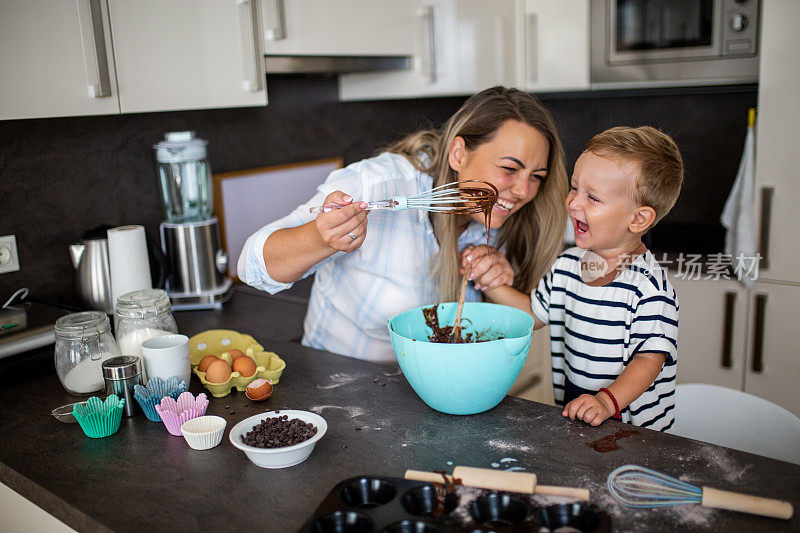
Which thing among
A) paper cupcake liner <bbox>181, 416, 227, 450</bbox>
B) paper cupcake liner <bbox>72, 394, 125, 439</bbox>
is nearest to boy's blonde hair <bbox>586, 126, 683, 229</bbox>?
paper cupcake liner <bbox>181, 416, 227, 450</bbox>

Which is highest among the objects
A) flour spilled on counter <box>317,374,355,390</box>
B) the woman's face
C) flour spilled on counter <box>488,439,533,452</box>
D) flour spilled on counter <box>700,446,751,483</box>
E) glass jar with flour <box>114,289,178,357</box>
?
the woman's face

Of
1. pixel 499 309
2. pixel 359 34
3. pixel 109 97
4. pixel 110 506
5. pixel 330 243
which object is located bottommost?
pixel 110 506

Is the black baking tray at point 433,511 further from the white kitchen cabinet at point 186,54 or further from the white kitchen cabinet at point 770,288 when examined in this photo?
the white kitchen cabinet at point 770,288

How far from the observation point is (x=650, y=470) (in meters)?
0.97

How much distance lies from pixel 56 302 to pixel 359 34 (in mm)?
1086

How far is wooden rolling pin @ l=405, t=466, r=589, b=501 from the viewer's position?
0.91 m

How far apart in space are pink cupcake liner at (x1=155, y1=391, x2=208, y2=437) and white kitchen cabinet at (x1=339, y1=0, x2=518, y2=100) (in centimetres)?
138

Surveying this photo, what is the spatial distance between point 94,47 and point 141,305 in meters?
0.54

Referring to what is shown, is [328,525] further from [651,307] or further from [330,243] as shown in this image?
[651,307]

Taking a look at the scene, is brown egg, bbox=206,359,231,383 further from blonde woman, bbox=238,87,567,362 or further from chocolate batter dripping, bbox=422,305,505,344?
chocolate batter dripping, bbox=422,305,505,344

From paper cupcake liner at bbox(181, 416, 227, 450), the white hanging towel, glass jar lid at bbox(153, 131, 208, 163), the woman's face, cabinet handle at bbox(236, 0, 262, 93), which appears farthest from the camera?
the white hanging towel

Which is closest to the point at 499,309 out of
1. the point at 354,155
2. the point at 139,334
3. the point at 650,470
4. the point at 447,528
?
the point at 650,470

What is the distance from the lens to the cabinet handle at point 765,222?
2.07m

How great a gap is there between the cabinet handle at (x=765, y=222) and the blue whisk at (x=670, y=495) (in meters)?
1.41
